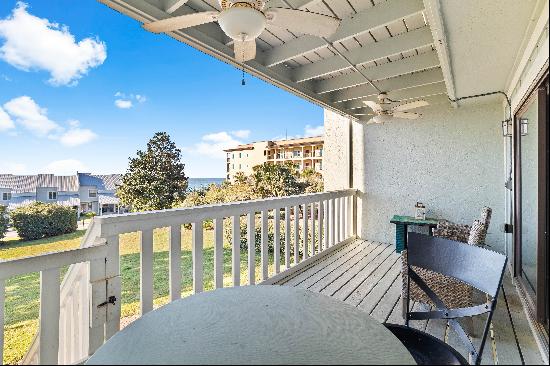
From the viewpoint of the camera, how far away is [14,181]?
475 cm

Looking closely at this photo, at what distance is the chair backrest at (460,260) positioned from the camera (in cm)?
129

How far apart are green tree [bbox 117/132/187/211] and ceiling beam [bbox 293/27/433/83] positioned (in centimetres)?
1465

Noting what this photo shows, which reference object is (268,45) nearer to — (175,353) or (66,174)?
(175,353)

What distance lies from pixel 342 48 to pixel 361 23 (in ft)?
1.97

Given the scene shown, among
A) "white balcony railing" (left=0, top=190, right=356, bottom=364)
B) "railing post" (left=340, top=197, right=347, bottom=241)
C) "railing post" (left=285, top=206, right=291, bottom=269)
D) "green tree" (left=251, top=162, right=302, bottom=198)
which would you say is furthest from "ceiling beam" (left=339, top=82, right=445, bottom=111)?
"green tree" (left=251, top=162, right=302, bottom=198)

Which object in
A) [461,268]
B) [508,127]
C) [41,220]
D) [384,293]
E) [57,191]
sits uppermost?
[508,127]

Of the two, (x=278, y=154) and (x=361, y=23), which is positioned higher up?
(x=278, y=154)

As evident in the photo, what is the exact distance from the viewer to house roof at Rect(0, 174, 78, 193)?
4.60m

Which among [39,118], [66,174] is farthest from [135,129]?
[66,174]

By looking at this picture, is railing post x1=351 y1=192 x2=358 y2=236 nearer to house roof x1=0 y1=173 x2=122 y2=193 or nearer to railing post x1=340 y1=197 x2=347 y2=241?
railing post x1=340 y1=197 x2=347 y2=241

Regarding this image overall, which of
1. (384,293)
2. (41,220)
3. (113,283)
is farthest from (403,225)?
(41,220)

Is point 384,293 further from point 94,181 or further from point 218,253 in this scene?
point 94,181

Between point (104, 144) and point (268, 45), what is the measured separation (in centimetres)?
2397

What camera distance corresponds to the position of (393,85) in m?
4.26
